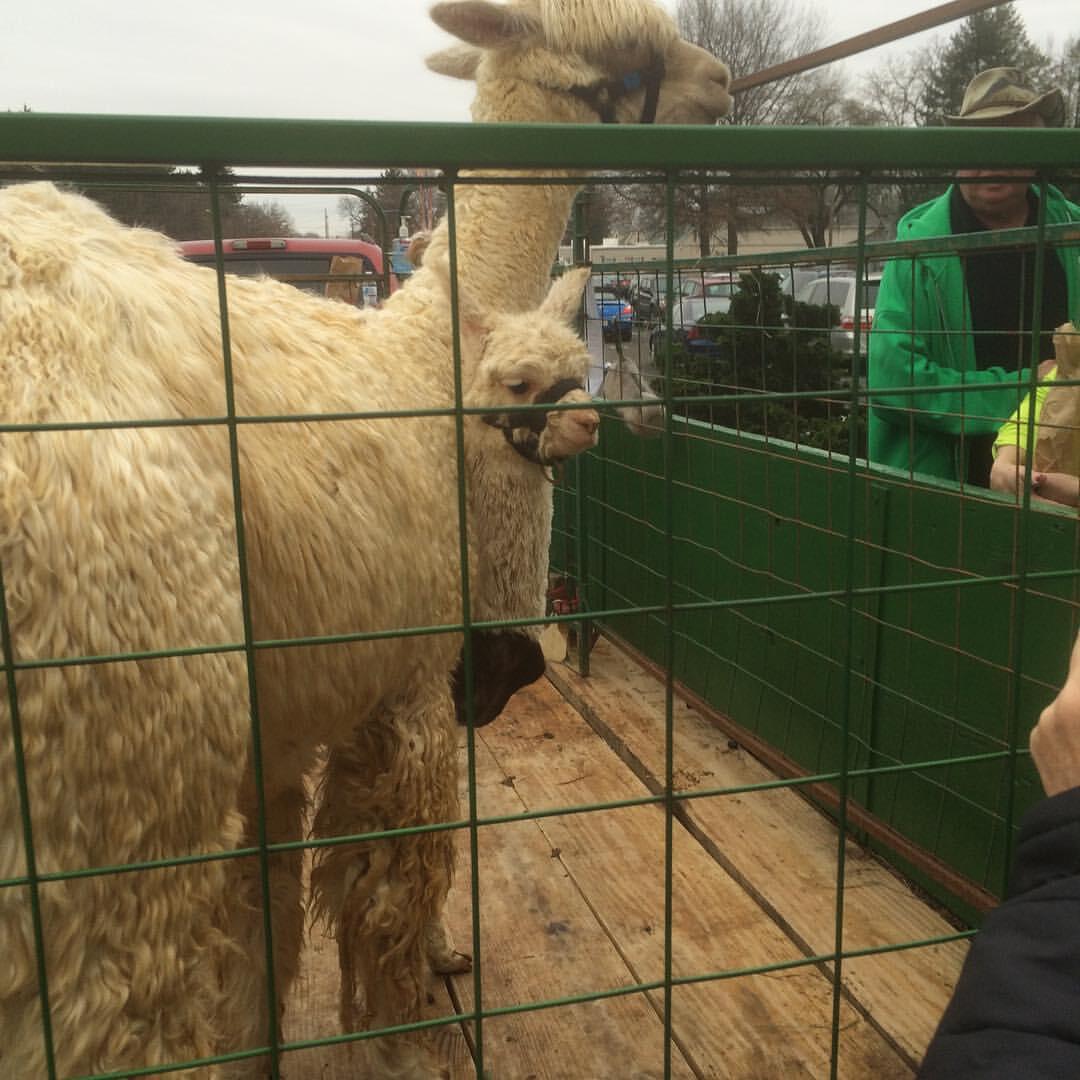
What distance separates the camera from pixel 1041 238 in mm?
1518

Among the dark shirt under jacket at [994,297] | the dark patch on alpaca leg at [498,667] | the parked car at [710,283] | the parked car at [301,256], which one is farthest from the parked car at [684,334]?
the parked car at [301,256]

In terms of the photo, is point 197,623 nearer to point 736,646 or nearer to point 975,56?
point 736,646

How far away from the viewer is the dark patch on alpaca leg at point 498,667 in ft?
10.0

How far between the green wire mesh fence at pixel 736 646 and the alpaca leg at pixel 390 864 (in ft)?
0.45

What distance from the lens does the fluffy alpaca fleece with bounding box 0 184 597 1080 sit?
4.75 feet

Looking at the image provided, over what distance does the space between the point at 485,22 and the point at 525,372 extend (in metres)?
1.55

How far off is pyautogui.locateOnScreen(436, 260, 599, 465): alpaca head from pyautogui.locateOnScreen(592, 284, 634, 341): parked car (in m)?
1.79

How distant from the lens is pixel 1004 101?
12.4 ft

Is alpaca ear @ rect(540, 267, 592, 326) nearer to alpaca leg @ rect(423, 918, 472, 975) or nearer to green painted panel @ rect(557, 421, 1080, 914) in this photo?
green painted panel @ rect(557, 421, 1080, 914)

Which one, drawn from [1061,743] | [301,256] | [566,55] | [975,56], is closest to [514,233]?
[566,55]

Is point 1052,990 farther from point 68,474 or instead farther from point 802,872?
point 802,872

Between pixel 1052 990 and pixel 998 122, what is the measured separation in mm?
3715

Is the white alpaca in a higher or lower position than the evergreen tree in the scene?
lower

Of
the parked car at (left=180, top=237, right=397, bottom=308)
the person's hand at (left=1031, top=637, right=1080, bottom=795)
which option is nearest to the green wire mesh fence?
the person's hand at (left=1031, top=637, right=1080, bottom=795)
